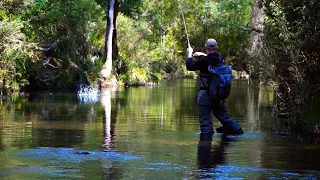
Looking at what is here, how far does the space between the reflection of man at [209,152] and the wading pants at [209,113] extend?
0.21 metres

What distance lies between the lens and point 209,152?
1104 cm

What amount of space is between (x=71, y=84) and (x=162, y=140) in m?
19.3

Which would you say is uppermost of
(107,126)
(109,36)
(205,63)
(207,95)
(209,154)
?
(109,36)

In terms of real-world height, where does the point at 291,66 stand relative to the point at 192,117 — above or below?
above

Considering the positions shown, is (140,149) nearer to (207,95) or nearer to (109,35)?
(207,95)

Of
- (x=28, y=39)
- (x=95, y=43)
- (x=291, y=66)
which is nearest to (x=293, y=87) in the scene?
(x=291, y=66)

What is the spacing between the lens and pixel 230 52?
3049 inches

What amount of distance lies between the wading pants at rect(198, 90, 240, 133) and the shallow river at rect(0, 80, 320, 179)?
23 cm

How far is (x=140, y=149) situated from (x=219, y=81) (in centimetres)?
223

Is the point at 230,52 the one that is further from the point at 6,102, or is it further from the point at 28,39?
the point at 6,102

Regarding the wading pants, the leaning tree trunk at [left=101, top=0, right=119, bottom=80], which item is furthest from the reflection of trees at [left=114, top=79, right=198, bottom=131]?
the leaning tree trunk at [left=101, top=0, right=119, bottom=80]

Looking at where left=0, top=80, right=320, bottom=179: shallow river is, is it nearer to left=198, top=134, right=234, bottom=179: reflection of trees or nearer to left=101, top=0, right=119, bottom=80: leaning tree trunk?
left=198, top=134, right=234, bottom=179: reflection of trees

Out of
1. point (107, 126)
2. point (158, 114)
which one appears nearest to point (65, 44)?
point (158, 114)

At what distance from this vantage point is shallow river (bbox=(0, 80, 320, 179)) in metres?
9.06
